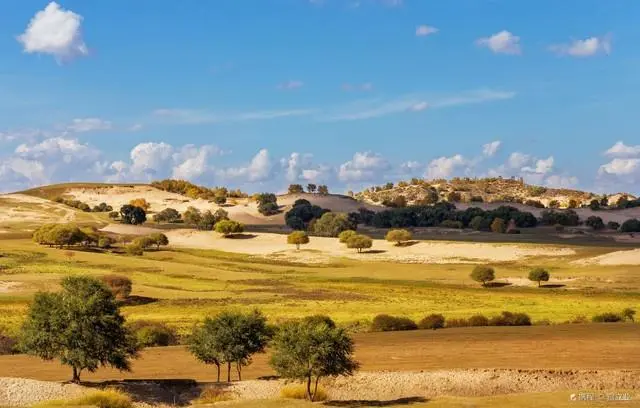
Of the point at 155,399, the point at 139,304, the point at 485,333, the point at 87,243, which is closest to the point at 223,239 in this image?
the point at 87,243

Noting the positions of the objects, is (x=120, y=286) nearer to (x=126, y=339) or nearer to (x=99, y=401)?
(x=126, y=339)

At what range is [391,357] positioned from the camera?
54.4 metres

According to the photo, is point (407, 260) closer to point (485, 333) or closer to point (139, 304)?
point (139, 304)

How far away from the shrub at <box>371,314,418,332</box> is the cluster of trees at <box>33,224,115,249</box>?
90495mm

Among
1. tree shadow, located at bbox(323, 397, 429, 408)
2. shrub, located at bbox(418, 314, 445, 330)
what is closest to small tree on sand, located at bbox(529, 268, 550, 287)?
shrub, located at bbox(418, 314, 445, 330)

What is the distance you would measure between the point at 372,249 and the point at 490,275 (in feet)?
169

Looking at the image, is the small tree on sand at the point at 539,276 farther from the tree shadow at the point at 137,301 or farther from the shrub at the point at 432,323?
the tree shadow at the point at 137,301

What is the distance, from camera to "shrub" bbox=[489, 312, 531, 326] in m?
69.6

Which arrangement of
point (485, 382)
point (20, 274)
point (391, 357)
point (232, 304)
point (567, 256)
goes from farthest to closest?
point (567, 256) → point (20, 274) → point (232, 304) → point (391, 357) → point (485, 382)

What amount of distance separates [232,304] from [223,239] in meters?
92.7

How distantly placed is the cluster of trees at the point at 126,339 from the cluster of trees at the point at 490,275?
6453cm

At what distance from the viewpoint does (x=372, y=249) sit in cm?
15825

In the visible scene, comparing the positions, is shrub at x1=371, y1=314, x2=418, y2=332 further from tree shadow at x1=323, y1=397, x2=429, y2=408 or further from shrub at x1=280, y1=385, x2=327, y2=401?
tree shadow at x1=323, y1=397, x2=429, y2=408

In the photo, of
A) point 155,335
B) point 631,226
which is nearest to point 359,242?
point 631,226
